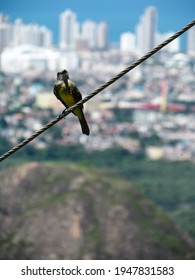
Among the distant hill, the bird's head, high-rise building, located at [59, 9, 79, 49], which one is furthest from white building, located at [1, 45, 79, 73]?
the bird's head

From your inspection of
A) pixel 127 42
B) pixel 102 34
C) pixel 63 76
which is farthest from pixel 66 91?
A: pixel 102 34

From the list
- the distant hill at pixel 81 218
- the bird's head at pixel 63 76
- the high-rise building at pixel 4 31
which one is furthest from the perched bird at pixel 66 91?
the high-rise building at pixel 4 31

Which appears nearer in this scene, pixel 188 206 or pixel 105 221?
pixel 105 221

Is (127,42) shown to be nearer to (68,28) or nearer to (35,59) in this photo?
(68,28)

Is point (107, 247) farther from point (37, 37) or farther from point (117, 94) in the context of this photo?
point (37, 37)

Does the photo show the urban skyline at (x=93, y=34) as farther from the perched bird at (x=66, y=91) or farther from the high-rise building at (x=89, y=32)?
the perched bird at (x=66, y=91)
